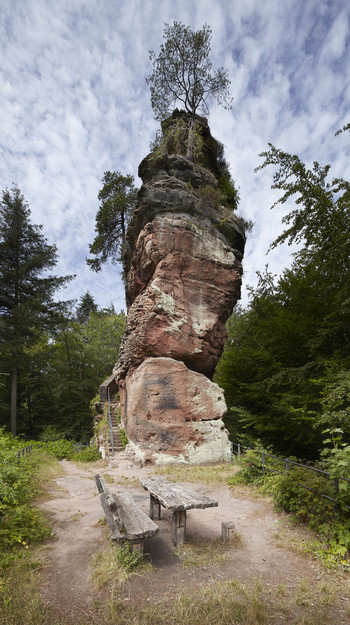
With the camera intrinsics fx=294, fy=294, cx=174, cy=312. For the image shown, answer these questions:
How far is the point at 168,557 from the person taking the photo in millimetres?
3936

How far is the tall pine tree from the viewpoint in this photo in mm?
18547

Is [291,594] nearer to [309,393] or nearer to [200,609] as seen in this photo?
[200,609]

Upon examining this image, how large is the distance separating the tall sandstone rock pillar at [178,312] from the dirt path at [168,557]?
4605mm

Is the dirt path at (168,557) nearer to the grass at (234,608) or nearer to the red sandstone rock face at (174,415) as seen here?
the grass at (234,608)

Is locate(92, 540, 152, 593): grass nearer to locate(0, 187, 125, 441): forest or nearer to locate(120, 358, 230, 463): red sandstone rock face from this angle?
locate(120, 358, 230, 463): red sandstone rock face

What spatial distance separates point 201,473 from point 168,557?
5.46 metres

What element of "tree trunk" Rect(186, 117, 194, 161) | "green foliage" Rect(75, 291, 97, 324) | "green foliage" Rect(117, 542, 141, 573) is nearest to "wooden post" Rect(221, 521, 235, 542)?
"green foliage" Rect(117, 542, 141, 573)

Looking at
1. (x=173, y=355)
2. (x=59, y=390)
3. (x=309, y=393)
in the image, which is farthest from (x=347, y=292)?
(x=59, y=390)

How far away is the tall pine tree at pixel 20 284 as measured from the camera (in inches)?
730

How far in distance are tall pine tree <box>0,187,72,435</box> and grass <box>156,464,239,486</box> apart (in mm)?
12591

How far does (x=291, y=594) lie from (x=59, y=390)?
22.1 m

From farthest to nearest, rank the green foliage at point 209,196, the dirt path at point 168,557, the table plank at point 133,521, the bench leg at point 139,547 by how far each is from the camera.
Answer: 1. the green foliage at point 209,196
2. the bench leg at point 139,547
3. the table plank at point 133,521
4. the dirt path at point 168,557

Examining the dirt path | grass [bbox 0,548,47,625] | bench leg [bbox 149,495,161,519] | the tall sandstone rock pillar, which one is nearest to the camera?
grass [bbox 0,548,47,625]

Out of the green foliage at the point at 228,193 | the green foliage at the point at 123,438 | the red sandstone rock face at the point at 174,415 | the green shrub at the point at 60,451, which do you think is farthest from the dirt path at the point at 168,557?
the green foliage at the point at 228,193
